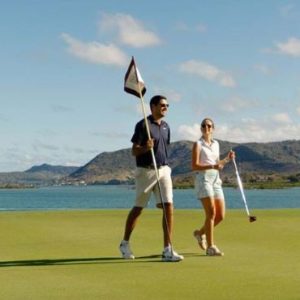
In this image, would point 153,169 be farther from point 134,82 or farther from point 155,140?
point 134,82

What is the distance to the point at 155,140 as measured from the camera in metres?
10.1

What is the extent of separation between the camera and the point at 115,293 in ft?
23.4

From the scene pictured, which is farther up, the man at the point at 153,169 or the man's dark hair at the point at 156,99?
the man's dark hair at the point at 156,99

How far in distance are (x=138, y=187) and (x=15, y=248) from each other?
2488mm

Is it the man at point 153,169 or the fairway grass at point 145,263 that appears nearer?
the fairway grass at point 145,263

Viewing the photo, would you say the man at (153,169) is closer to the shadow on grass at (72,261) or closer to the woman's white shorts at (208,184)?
the shadow on grass at (72,261)

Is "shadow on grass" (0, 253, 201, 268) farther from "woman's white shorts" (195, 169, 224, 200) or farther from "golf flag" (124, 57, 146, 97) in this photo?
"golf flag" (124, 57, 146, 97)

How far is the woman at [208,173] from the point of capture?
34.9ft

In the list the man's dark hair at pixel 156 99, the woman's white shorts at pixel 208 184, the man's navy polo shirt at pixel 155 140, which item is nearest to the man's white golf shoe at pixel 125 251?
the man's navy polo shirt at pixel 155 140

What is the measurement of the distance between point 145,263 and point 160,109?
215 centimetres

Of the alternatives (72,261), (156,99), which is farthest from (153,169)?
(72,261)

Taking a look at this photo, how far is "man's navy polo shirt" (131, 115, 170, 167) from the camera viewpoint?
32.9 ft

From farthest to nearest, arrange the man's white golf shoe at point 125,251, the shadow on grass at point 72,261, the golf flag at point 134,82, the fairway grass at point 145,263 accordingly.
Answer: the golf flag at point 134,82, the man's white golf shoe at point 125,251, the shadow on grass at point 72,261, the fairway grass at point 145,263

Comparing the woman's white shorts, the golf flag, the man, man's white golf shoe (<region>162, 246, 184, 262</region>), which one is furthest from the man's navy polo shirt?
man's white golf shoe (<region>162, 246, 184, 262</region>)
